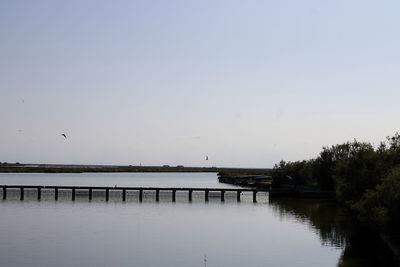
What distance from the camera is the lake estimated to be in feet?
121

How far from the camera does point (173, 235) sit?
158 feet

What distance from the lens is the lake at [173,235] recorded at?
36812mm

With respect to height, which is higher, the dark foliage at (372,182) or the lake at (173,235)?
the dark foliage at (372,182)

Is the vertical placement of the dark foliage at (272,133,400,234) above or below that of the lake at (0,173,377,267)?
above

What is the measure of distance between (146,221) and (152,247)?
53.3 feet

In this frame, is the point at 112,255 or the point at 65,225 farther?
the point at 65,225

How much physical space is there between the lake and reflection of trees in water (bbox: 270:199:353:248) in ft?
0.30

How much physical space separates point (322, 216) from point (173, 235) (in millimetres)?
22960

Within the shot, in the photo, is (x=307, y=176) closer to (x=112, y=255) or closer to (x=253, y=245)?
(x=253, y=245)

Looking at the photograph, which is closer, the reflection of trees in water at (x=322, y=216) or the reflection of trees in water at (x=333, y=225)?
the reflection of trees in water at (x=333, y=225)

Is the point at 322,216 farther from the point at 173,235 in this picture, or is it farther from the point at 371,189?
the point at 173,235

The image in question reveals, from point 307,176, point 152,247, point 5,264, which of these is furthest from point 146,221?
point 307,176

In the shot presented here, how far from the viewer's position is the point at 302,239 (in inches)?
1839

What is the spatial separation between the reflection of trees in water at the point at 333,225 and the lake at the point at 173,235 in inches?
3.2
